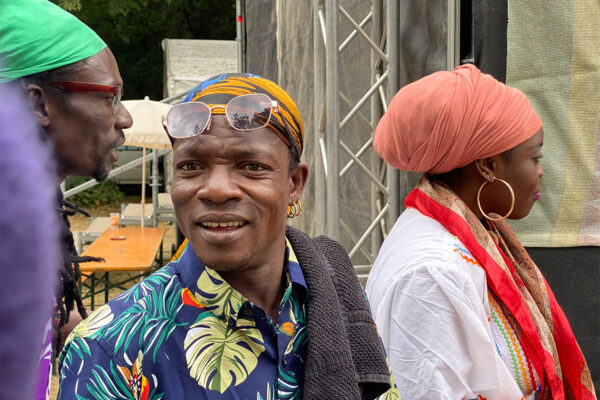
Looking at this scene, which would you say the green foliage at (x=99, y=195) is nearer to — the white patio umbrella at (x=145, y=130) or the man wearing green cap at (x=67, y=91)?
the white patio umbrella at (x=145, y=130)

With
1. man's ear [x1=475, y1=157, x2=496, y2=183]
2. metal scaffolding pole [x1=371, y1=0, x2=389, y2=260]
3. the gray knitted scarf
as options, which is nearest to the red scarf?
man's ear [x1=475, y1=157, x2=496, y2=183]

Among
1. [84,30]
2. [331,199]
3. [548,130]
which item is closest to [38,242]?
[84,30]

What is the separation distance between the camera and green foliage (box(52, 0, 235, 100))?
20.3 meters

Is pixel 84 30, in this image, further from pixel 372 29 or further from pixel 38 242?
pixel 372 29

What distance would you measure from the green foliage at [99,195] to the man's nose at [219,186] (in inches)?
715

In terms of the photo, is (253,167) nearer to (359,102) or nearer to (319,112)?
(359,102)

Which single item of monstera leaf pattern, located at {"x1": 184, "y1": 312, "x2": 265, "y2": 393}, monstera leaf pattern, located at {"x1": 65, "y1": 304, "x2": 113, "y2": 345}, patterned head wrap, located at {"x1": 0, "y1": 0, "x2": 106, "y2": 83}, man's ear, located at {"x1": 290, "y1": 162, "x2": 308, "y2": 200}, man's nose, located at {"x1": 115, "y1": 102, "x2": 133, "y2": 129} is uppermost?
patterned head wrap, located at {"x1": 0, "y1": 0, "x2": 106, "y2": 83}

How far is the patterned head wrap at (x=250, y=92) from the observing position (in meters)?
1.48

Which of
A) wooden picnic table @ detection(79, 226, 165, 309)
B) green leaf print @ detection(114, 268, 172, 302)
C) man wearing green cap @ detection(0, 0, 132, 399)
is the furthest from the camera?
wooden picnic table @ detection(79, 226, 165, 309)

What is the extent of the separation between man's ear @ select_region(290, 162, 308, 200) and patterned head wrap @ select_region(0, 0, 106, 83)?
2.08ft

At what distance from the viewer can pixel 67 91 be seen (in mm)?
1747

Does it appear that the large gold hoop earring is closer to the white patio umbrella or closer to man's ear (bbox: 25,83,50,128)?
man's ear (bbox: 25,83,50,128)

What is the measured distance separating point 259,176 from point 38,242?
3.21ft

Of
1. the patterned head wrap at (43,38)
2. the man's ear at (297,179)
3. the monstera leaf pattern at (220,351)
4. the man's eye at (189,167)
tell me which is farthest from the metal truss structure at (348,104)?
the monstera leaf pattern at (220,351)
